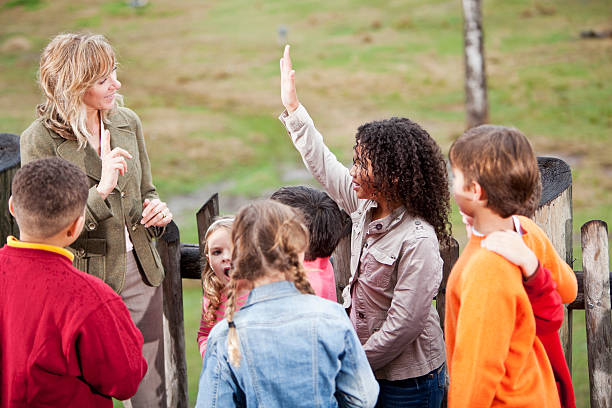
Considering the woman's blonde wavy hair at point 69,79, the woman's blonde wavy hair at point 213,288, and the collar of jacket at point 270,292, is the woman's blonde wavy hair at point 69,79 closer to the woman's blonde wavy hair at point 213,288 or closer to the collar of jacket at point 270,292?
the woman's blonde wavy hair at point 213,288

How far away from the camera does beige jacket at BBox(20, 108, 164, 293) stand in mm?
2770

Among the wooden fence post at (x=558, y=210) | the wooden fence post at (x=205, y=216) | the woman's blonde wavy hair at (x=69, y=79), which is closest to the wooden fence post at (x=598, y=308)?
the wooden fence post at (x=558, y=210)

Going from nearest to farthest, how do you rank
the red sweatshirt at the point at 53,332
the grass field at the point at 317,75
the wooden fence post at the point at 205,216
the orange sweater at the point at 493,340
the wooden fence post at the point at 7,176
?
1. the orange sweater at the point at 493,340
2. the red sweatshirt at the point at 53,332
3. the wooden fence post at the point at 205,216
4. the wooden fence post at the point at 7,176
5. the grass field at the point at 317,75

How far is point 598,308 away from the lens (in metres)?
2.79

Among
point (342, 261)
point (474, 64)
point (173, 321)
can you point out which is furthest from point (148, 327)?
point (474, 64)

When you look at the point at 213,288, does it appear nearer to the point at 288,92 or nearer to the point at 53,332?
the point at 53,332

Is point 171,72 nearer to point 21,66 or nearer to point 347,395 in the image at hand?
point 21,66

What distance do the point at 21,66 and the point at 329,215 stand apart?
16375 mm

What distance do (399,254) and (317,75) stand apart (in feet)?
45.0

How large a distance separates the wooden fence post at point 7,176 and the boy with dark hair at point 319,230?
148 centimetres

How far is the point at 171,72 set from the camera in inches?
661

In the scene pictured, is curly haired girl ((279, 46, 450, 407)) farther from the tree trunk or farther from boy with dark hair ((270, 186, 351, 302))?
the tree trunk

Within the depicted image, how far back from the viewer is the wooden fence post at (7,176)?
11.0ft

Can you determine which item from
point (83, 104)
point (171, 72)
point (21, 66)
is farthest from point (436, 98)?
point (83, 104)
